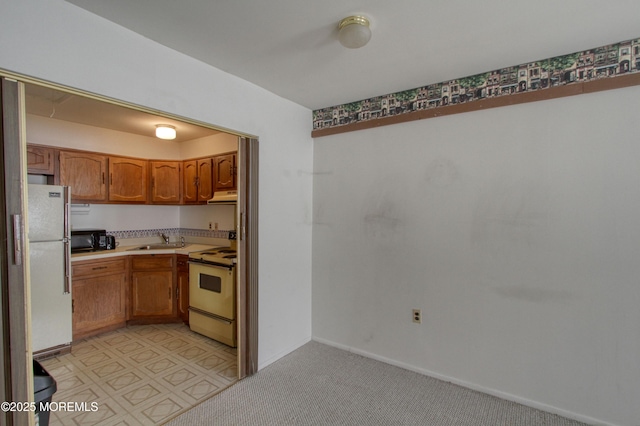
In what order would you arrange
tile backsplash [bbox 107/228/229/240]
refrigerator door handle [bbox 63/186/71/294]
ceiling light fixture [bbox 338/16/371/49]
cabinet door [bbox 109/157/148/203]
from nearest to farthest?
ceiling light fixture [bbox 338/16/371/49] → refrigerator door handle [bbox 63/186/71/294] → cabinet door [bbox 109/157/148/203] → tile backsplash [bbox 107/228/229/240]

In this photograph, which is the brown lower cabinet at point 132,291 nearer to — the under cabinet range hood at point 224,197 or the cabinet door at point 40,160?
the under cabinet range hood at point 224,197

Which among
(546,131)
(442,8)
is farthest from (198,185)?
(546,131)

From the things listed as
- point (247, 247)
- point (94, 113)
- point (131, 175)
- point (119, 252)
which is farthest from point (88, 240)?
point (247, 247)

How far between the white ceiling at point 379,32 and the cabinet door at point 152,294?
106 inches

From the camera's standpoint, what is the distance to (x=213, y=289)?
126 inches

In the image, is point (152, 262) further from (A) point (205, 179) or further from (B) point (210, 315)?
(A) point (205, 179)

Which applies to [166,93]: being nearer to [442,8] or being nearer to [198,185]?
[442,8]

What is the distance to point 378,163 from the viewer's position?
2.86 metres

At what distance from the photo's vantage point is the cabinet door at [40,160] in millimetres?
3090

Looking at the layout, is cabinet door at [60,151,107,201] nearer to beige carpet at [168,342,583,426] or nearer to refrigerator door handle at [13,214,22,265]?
refrigerator door handle at [13,214,22,265]

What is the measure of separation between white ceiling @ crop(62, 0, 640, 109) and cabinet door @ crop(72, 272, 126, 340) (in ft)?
9.17

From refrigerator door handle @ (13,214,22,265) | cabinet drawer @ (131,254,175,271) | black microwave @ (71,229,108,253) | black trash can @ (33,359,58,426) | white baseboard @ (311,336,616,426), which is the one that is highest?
refrigerator door handle @ (13,214,22,265)

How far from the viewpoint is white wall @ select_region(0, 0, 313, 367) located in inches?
56.6

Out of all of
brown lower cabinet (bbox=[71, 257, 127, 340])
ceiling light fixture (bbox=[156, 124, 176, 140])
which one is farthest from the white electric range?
ceiling light fixture (bbox=[156, 124, 176, 140])
